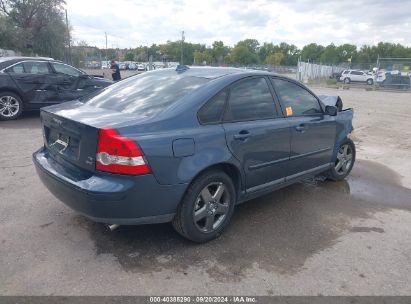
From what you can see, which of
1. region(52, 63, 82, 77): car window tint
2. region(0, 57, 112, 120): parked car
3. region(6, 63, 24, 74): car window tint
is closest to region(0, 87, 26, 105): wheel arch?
region(0, 57, 112, 120): parked car

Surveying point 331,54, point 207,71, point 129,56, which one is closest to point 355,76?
point 207,71

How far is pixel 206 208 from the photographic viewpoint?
350 centimetres

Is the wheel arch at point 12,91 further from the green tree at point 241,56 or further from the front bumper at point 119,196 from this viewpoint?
the green tree at point 241,56

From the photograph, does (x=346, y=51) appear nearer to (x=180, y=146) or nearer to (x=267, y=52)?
(x=267, y=52)

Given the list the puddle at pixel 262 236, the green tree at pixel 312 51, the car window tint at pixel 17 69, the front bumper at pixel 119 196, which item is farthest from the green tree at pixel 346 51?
the front bumper at pixel 119 196

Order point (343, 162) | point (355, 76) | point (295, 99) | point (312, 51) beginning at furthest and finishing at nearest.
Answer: point (312, 51) → point (355, 76) → point (343, 162) → point (295, 99)

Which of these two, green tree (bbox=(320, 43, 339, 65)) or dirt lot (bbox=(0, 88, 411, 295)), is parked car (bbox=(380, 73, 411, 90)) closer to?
dirt lot (bbox=(0, 88, 411, 295))

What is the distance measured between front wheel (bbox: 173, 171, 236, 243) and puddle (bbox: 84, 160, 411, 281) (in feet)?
0.47

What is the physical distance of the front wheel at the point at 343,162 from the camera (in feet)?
18.0

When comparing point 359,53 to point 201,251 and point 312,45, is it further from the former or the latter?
point 201,251

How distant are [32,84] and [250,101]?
7396 millimetres

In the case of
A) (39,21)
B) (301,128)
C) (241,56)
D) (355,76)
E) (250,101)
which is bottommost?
(301,128)

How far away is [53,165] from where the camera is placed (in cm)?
354

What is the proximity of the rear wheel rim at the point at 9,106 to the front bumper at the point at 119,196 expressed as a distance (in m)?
7.11
